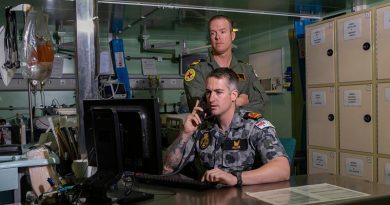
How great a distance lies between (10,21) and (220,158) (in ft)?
4.56

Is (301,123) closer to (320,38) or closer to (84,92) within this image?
(320,38)

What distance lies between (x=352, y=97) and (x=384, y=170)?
661mm

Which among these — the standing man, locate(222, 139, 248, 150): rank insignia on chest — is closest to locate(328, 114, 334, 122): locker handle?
the standing man

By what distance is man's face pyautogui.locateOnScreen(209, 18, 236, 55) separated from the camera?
2643 millimetres

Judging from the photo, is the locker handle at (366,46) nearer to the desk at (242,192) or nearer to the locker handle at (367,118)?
the locker handle at (367,118)

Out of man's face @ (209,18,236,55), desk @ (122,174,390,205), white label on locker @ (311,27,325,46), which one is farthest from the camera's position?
white label on locker @ (311,27,325,46)

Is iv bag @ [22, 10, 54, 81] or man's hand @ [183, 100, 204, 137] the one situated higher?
iv bag @ [22, 10, 54, 81]

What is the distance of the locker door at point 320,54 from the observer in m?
3.63

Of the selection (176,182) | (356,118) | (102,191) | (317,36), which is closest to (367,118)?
(356,118)

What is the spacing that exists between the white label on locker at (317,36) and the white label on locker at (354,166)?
1.13m

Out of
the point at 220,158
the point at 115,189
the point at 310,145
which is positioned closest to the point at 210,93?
the point at 220,158

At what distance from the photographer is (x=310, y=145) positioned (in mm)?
3957

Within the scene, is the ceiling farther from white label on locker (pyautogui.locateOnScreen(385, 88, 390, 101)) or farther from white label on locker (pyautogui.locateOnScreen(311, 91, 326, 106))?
white label on locker (pyautogui.locateOnScreen(385, 88, 390, 101))

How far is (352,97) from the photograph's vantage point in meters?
3.44
